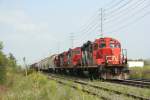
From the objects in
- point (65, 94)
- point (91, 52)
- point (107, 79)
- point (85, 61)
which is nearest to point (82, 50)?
point (85, 61)

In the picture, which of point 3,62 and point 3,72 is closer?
point 3,72

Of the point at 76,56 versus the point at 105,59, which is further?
the point at 76,56

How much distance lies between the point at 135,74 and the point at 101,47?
34.2ft

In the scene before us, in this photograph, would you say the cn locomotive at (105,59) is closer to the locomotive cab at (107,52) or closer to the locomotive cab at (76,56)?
the locomotive cab at (107,52)

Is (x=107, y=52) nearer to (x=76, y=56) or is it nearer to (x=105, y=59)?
(x=105, y=59)

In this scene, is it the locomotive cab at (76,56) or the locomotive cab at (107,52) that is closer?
the locomotive cab at (107,52)

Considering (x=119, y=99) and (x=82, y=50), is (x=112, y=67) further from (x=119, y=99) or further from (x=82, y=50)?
(x=119, y=99)

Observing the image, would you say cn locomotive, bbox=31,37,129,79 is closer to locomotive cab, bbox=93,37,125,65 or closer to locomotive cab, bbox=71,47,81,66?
locomotive cab, bbox=93,37,125,65

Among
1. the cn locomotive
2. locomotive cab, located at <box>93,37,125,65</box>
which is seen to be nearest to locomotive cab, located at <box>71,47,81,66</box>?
the cn locomotive

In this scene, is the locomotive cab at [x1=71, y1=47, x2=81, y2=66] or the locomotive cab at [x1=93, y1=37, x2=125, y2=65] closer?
the locomotive cab at [x1=93, y1=37, x2=125, y2=65]

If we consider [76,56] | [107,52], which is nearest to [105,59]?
[107,52]

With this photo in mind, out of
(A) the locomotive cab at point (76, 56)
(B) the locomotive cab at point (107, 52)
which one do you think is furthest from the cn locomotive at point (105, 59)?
(A) the locomotive cab at point (76, 56)

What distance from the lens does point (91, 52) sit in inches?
1177

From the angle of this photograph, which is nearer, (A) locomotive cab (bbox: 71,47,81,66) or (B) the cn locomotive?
(B) the cn locomotive
